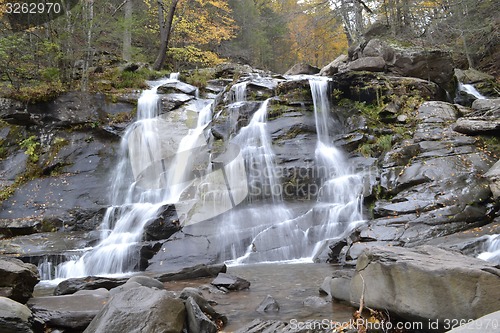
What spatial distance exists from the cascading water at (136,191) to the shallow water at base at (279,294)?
2.58 meters

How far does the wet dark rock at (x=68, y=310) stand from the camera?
414 cm

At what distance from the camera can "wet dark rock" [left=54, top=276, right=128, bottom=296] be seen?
19.9 feet

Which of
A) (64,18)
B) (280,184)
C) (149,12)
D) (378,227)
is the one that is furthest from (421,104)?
(149,12)

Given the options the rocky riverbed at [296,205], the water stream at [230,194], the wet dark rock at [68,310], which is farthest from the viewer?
the water stream at [230,194]

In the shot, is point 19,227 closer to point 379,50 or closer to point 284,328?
point 284,328

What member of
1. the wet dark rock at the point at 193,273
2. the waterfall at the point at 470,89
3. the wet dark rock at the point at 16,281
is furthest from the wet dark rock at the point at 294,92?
the wet dark rock at the point at 16,281

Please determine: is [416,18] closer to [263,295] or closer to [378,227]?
[378,227]

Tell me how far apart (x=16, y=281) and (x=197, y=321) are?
266 cm

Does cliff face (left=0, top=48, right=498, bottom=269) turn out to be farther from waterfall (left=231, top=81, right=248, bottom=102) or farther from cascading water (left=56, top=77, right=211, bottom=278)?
cascading water (left=56, top=77, right=211, bottom=278)

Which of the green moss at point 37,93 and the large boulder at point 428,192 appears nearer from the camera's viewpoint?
the large boulder at point 428,192

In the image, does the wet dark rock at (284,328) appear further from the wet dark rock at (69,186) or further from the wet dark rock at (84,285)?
the wet dark rock at (69,186)

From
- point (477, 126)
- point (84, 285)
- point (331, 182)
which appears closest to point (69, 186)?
point (84, 285)

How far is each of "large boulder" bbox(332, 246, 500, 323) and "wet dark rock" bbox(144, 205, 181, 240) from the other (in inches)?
246

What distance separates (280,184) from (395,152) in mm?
3418
